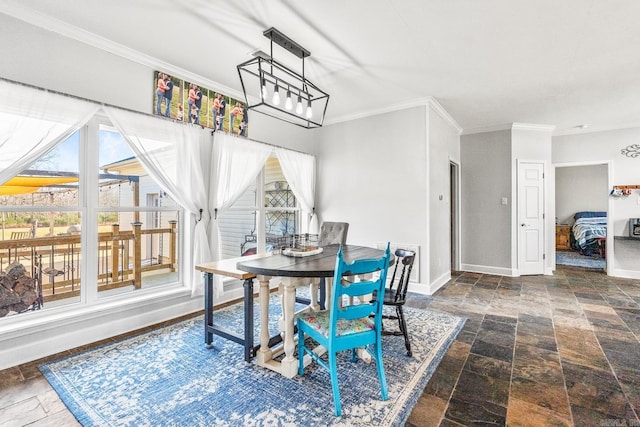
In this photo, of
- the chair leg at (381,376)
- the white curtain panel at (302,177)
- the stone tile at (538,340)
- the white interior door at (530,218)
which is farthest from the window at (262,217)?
the white interior door at (530,218)

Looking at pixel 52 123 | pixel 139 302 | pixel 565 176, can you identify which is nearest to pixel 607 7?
pixel 52 123

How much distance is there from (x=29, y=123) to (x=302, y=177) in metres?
3.31

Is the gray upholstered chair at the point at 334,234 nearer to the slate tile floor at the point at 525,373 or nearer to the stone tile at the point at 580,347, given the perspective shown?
the slate tile floor at the point at 525,373

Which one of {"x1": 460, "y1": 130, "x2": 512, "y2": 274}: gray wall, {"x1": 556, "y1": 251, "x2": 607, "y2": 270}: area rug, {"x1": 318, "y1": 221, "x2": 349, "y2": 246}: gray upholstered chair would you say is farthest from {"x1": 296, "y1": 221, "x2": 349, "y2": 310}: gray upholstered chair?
{"x1": 556, "y1": 251, "x2": 607, "y2": 270}: area rug

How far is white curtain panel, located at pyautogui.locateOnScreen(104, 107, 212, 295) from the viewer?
2.90 meters

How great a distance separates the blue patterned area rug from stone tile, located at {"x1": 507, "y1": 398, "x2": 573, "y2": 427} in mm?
514

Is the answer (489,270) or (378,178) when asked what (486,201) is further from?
(378,178)

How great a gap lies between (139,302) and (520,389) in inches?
130

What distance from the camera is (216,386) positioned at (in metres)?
2.04

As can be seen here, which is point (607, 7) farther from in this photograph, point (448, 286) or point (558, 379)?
point (448, 286)

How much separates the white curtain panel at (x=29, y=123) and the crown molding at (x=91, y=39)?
1.75ft

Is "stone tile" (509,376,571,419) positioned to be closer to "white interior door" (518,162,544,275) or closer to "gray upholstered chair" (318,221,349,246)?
"gray upholstered chair" (318,221,349,246)

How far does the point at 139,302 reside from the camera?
117 inches

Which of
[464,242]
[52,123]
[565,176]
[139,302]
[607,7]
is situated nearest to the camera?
[607,7]
